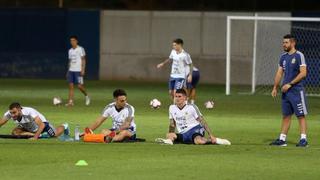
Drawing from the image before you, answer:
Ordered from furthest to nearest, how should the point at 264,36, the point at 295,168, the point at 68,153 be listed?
the point at 264,36 < the point at 68,153 < the point at 295,168

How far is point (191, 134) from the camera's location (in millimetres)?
18438

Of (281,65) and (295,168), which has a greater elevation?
(281,65)

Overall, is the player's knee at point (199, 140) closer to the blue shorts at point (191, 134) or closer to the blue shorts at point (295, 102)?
the blue shorts at point (191, 134)

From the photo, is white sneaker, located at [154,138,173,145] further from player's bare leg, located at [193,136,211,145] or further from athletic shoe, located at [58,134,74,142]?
athletic shoe, located at [58,134,74,142]

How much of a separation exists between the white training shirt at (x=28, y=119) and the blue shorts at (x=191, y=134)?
9.05 ft

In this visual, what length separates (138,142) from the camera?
18656 mm

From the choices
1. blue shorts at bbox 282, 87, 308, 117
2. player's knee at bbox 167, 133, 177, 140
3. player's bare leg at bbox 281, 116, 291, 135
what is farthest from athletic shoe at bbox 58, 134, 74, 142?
blue shorts at bbox 282, 87, 308, 117

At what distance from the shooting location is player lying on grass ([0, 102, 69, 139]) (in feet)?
62.3

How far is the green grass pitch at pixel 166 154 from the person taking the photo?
14016mm

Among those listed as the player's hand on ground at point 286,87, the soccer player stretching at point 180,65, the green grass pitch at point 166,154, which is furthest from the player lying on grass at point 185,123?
the soccer player stretching at point 180,65

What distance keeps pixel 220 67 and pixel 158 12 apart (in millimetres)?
3489

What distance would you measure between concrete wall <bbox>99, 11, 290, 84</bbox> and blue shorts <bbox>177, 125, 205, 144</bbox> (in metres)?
23.2

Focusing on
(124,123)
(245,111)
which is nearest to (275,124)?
(245,111)

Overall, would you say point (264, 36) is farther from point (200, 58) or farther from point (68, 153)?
point (68, 153)
